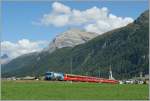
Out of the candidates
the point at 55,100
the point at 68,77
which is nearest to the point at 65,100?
the point at 55,100

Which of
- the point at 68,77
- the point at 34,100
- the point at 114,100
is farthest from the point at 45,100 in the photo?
the point at 68,77

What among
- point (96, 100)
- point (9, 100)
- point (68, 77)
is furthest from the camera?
point (68, 77)

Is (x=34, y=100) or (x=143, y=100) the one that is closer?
(x=34, y=100)

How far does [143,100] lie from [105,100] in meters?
2.95

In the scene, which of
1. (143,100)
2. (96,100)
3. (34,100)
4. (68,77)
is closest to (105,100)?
(96,100)

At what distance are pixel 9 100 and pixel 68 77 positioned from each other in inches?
3323

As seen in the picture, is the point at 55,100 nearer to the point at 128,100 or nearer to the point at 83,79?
the point at 128,100

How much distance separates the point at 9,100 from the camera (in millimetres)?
28984

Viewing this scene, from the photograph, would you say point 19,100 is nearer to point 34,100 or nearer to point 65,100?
point 34,100

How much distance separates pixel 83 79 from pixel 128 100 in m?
85.4

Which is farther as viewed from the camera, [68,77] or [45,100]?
[68,77]

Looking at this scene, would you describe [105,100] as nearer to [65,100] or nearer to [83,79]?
[65,100]

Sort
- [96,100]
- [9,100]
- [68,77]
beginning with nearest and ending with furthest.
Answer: [9,100] → [96,100] → [68,77]

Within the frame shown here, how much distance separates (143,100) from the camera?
103ft
